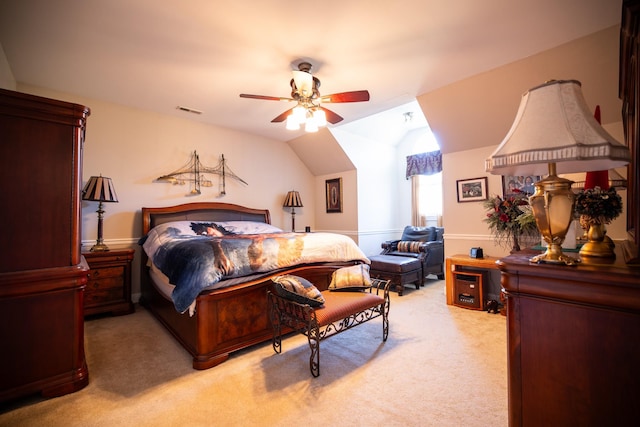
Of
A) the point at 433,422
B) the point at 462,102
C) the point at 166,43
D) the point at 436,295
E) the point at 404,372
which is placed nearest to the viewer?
the point at 433,422

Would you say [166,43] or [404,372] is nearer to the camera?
[404,372]

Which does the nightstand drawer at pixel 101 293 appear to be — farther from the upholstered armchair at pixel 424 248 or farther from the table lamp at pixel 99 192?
the upholstered armchair at pixel 424 248

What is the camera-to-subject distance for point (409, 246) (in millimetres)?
5008

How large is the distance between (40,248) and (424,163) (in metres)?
5.78

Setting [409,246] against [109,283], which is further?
[409,246]

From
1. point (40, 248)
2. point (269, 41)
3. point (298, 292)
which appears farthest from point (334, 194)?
point (40, 248)

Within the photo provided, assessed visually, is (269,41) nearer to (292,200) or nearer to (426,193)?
(292,200)

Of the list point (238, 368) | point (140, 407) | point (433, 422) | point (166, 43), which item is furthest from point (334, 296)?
point (166, 43)

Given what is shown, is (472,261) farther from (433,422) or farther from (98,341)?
(98,341)

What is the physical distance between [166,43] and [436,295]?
455cm

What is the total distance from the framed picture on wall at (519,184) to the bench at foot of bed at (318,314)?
2407mm

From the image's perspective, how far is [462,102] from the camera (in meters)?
3.55

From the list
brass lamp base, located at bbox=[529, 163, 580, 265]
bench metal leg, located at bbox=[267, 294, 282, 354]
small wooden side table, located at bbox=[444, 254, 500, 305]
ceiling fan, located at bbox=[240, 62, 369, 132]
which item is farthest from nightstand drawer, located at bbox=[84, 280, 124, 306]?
small wooden side table, located at bbox=[444, 254, 500, 305]

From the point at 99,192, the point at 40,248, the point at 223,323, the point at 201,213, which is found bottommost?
the point at 223,323
